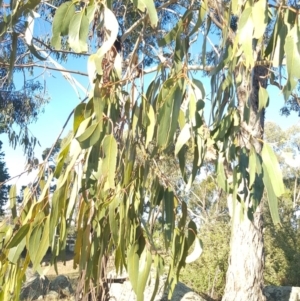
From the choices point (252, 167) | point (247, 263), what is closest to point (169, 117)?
point (252, 167)

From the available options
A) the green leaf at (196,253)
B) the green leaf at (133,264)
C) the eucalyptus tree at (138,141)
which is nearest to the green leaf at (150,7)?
the eucalyptus tree at (138,141)

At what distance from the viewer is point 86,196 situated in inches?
47.6

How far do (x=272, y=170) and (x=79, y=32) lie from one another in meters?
0.49

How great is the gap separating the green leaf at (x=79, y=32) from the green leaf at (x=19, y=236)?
0.46 metres

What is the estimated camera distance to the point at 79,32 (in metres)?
0.88

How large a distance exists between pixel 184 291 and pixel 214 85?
4164mm

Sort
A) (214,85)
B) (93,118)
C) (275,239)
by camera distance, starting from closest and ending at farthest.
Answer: (93,118) < (214,85) < (275,239)

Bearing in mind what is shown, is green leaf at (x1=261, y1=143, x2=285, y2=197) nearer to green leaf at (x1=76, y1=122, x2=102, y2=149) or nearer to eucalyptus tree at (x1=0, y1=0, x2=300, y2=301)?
eucalyptus tree at (x1=0, y1=0, x2=300, y2=301)

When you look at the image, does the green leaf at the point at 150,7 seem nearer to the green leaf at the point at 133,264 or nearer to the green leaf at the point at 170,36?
the green leaf at the point at 170,36

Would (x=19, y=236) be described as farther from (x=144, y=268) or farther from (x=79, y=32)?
(x=79, y=32)

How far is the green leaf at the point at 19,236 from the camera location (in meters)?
1.05

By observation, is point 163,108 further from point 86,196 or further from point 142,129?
point 86,196

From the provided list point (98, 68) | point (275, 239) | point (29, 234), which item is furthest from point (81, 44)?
point (275, 239)

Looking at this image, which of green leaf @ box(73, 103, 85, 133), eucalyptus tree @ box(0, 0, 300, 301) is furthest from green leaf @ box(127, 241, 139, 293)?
green leaf @ box(73, 103, 85, 133)
